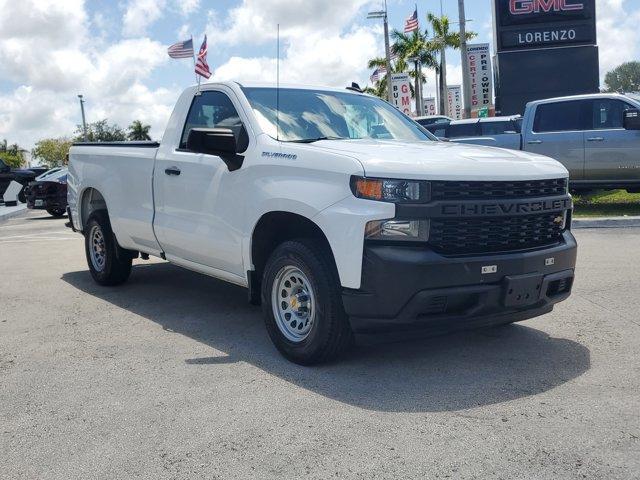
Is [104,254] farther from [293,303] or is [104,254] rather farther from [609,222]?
[609,222]

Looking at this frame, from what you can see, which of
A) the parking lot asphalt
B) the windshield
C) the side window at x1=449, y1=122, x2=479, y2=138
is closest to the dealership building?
the side window at x1=449, y1=122, x2=479, y2=138

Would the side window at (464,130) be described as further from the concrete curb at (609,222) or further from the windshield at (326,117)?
the windshield at (326,117)

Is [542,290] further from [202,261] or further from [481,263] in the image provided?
[202,261]

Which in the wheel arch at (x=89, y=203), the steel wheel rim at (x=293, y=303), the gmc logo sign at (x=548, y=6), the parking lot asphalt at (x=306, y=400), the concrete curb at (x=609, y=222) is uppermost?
the gmc logo sign at (x=548, y=6)

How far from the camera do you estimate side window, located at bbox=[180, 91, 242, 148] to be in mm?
5766

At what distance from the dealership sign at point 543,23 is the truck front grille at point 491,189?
23471 millimetres

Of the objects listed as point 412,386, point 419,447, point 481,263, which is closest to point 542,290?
point 481,263

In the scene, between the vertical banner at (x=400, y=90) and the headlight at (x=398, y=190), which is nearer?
the headlight at (x=398, y=190)

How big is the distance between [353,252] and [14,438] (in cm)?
209

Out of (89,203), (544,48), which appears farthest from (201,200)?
(544,48)

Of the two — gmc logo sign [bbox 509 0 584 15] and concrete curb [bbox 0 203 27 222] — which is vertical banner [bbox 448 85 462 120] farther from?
concrete curb [bbox 0 203 27 222]

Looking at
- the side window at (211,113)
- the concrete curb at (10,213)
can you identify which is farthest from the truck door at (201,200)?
the concrete curb at (10,213)

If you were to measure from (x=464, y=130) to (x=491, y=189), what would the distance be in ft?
44.2

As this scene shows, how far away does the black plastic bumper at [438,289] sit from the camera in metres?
4.21
